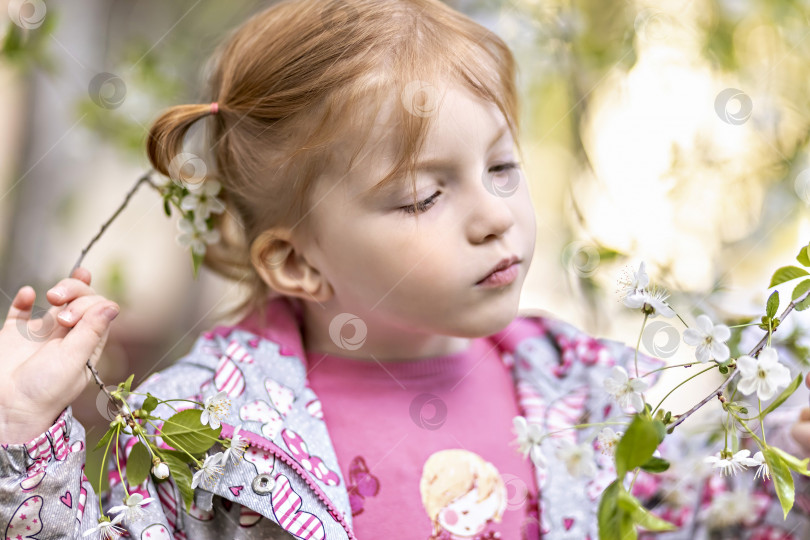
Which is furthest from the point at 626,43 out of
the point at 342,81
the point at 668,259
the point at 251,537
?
the point at 251,537

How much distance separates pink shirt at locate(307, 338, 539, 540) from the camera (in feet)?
3.27

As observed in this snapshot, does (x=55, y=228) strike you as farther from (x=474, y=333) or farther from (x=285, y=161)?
(x=474, y=333)

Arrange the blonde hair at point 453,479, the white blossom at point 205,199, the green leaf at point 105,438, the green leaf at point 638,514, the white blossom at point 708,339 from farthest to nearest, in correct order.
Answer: the white blossom at point 205,199 → the blonde hair at point 453,479 → the green leaf at point 105,438 → the white blossom at point 708,339 → the green leaf at point 638,514

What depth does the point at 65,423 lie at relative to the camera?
0.85m

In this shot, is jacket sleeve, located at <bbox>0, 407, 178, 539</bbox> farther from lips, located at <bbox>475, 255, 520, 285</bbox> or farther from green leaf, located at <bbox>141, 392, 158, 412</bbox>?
lips, located at <bbox>475, 255, 520, 285</bbox>

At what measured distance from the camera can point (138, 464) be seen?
32.4 inches

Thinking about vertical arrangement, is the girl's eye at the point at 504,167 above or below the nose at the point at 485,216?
above

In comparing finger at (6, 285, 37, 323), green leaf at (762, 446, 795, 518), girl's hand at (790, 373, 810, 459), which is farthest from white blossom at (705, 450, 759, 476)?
finger at (6, 285, 37, 323)

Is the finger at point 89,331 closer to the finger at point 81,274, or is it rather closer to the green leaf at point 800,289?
the finger at point 81,274

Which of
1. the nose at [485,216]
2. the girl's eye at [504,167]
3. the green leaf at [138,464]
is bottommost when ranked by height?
the green leaf at [138,464]

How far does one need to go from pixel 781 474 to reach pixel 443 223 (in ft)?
1.44

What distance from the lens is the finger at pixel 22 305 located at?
92cm

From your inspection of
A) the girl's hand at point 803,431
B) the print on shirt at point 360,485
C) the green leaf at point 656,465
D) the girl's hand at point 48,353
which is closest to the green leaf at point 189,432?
the girl's hand at point 48,353

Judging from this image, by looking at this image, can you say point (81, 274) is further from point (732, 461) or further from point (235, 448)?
point (732, 461)
